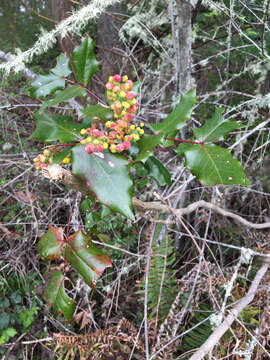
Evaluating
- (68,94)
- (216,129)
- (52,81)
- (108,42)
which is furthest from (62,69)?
(108,42)

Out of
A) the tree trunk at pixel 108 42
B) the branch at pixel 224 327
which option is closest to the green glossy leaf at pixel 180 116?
the branch at pixel 224 327

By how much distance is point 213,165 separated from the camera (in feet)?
1.90

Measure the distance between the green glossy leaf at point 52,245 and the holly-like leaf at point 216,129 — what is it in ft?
1.47

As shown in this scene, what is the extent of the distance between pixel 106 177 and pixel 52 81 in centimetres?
37

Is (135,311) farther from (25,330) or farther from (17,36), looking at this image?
(17,36)

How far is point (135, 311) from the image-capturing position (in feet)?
5.10

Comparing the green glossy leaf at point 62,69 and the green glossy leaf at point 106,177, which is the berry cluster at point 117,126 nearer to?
the green glossy leaf at point 106,177

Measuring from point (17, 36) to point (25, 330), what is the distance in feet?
5.95

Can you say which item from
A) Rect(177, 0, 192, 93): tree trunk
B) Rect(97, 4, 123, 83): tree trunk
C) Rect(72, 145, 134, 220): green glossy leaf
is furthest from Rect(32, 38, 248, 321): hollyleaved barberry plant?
Rect(97, 4, 123, 83): tree trunk

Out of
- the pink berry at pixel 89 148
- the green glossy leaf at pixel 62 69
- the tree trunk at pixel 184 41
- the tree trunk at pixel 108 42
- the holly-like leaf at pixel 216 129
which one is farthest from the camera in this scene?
the tree trunk at pixel 108 42

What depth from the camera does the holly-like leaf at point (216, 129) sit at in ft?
2.11

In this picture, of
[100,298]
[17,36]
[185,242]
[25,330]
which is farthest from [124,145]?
[17,36]

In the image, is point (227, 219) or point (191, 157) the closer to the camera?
point (191, 157)

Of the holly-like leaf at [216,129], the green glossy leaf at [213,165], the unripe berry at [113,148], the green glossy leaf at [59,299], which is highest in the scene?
the unripe berry at [113,148]
